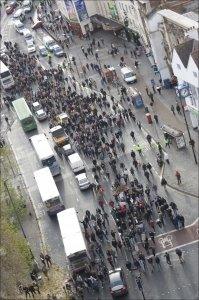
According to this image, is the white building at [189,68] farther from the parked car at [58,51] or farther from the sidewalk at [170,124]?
the parked car at [58,51]

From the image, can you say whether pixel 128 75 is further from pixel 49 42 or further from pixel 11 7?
pixel 11 7

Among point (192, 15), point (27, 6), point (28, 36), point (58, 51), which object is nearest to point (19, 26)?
point (28, 36)

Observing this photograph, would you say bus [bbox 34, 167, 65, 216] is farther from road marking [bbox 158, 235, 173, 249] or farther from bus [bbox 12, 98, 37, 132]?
bus [bbox 12, 98, 37, 132]

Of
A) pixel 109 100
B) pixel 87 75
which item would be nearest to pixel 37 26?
pixel 87 75

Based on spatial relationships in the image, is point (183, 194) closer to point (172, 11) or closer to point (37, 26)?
point (172, 11)

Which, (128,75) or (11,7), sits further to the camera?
(11,7)

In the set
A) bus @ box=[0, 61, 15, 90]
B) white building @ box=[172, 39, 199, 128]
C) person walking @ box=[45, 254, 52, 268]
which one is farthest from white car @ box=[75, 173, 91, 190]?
bus @ box=[0, 61, 15, 90]

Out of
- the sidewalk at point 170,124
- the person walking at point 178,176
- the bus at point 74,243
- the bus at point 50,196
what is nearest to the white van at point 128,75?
the sidewalk at point 170,124

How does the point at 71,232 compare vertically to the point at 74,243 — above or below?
above
